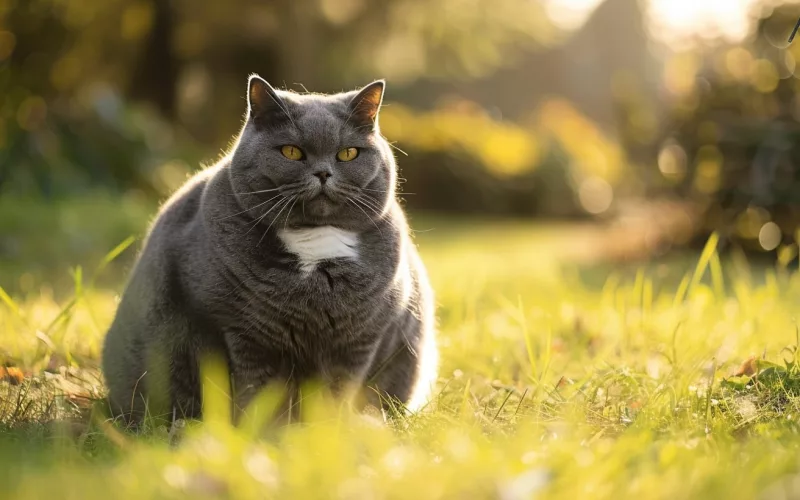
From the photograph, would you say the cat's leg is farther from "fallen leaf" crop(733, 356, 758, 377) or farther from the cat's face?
"fallen leaf" crop(733, 356, 758, 377)

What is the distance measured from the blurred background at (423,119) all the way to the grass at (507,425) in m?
0.91

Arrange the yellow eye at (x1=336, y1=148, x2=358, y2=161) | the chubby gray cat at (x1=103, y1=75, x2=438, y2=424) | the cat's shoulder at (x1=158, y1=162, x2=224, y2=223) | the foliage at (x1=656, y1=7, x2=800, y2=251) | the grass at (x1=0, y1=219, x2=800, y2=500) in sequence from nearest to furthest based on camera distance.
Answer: the grass at (x1=0, y1=219, x2=800, y2=500)
the chubby gray cat at (x1=103, y1=75, x2=438, y2=424)
the yellow eye at (x1=336, y1=148, x2=358, y2=161)
the cat's shoulder at (x1=158, y1=162, x2=224, y2=223)
the foliage at (x1=656, y1=7, x2=800, y2=251)

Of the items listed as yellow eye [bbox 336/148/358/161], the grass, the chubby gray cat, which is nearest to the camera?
the grass

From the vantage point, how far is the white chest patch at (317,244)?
2113 millimetres

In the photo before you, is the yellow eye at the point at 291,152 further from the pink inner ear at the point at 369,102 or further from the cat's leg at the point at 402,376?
the cat's leg at the point at 402,376

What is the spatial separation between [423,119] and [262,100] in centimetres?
977

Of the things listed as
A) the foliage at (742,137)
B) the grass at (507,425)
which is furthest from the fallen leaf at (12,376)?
the foliage at (742,137)

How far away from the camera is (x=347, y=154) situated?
2.20 m

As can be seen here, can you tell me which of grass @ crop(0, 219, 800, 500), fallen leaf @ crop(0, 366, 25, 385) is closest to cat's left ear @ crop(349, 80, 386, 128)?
grass @ crop(0, 219, 800, 500)

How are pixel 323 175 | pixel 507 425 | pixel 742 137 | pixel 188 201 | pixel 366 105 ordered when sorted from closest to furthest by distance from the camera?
pixel 507 425 → pixel 323 175 → pixel 366 105 → pixel 188 201 → pixel 742 137

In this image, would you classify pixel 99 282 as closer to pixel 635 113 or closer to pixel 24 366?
pixel 24 366

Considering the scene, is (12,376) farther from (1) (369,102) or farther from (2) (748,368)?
(2) (748,368)

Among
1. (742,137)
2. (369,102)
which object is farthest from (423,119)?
(369,102)

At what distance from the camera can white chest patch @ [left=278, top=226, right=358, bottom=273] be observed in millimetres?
2113
